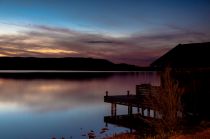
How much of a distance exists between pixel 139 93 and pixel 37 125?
47.7ft

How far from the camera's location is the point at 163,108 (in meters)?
16.5

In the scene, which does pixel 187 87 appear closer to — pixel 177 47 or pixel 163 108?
pixel 177 47

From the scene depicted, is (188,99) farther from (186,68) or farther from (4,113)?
(4,113)

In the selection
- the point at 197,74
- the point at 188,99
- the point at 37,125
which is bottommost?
the point at 37,125

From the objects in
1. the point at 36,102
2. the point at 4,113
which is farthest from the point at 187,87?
the point at 36,102

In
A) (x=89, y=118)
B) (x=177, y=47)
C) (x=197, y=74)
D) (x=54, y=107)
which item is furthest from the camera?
(x=54, y=107)

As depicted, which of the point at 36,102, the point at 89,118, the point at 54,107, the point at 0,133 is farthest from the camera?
the point at 36,102

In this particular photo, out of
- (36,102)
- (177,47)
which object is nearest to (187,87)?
(177,47)

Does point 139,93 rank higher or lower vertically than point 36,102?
higher

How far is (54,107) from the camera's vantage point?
1971 inches

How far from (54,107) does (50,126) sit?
14.1 metres

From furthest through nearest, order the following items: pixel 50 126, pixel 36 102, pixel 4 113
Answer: pixel 36 102 → pixel 4 113 → pixel 50 126

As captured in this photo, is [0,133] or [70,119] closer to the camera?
[0,133]

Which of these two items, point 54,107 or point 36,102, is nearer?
point 54,107
